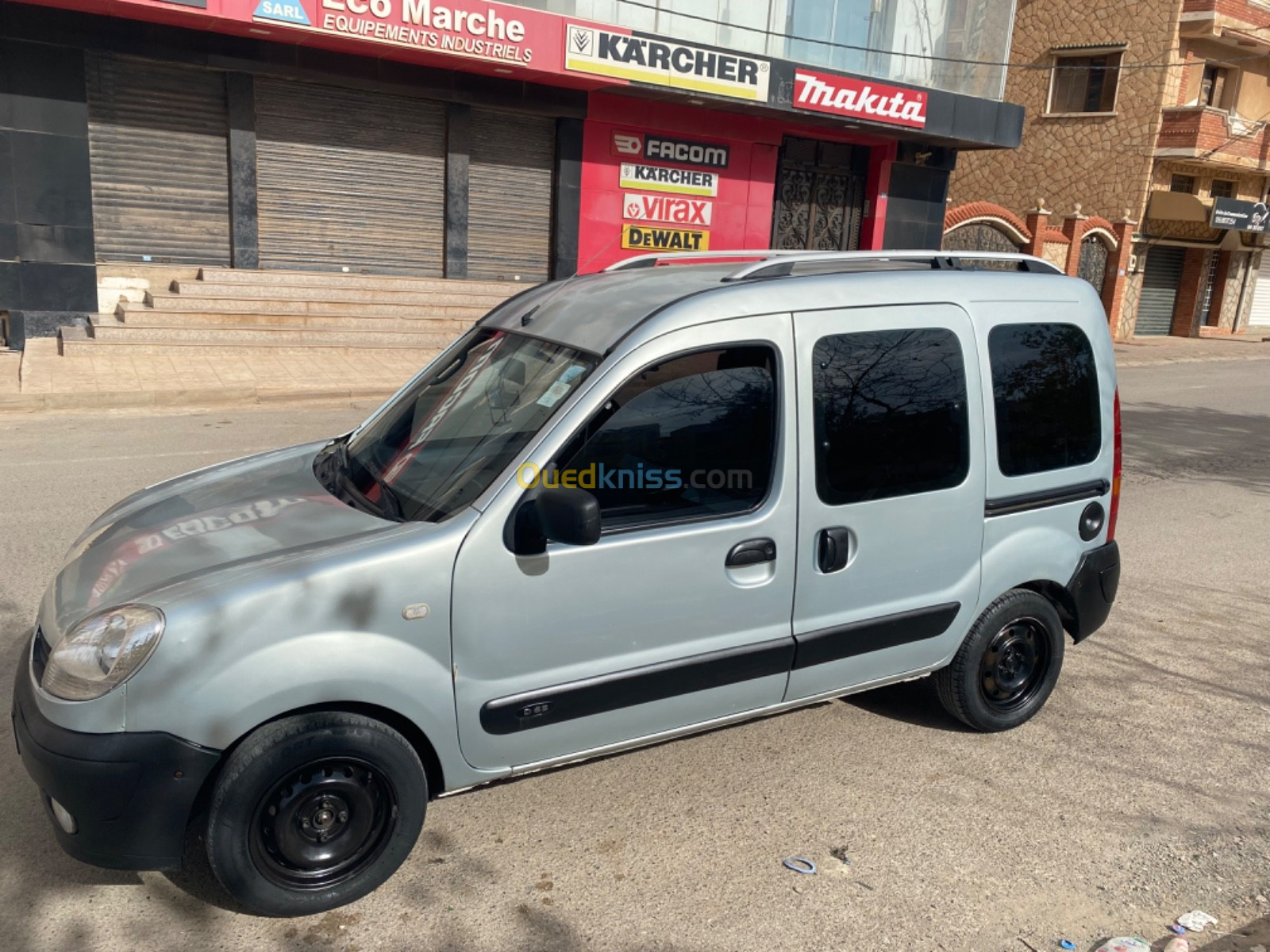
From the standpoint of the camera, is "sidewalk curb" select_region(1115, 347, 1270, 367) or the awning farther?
the awning

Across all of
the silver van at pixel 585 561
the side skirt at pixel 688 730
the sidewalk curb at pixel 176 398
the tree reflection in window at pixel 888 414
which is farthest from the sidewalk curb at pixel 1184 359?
the side skirt at pixel 688 730

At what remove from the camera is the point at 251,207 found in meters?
15.3

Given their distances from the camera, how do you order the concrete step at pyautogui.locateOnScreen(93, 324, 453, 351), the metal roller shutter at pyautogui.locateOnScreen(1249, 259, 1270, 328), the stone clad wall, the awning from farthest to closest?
1. the metal roller shutter at pyautogui.locateOnScreen(1249, 259, 1270, 328)
2. the stone clad wall
3. the awning
4. the concrete step at pyautogui.locateOnScreen(93, 324, 453, 351)

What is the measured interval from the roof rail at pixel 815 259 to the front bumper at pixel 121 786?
90.3 inches

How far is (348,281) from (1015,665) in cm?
1343

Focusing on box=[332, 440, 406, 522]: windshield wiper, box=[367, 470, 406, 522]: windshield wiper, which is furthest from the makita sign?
box=[367, 470, 406, 522]: windshield wiper

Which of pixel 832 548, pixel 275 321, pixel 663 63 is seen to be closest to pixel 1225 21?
pixel 663 63

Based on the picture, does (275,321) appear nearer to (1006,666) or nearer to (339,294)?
(339,294)

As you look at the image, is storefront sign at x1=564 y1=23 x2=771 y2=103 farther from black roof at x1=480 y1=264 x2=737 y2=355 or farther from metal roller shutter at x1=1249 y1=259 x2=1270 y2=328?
metal roller shutter at x1=1249 y1=259 x2=1270 y2=328

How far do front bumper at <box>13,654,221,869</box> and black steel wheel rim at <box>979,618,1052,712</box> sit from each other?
302cm

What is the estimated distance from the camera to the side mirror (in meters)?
2.98

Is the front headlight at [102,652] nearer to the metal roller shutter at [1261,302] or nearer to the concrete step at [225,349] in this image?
the concrete step at [225,349]

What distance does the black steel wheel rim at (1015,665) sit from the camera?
4.31 m

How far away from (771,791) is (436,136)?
49.1ft
